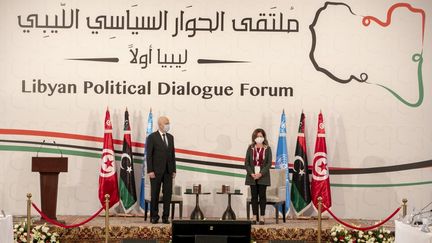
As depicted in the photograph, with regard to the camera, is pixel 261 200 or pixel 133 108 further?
pixel 133 108

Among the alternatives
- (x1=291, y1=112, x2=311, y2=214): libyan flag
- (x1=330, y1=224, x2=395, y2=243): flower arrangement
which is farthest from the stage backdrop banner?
(x1=330, y1=224, x2=395, y2=243): flower arrangement

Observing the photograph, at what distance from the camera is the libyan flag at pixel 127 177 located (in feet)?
39.4

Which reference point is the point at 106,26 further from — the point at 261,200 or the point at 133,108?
the point at 261,200

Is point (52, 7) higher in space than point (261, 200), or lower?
higher

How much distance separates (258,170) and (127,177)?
6.94 feet

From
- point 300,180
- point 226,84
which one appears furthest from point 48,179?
point 300,180

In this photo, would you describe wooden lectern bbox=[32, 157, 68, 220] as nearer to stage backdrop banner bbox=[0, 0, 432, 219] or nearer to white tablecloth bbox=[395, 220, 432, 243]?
stage backdrop banner bbox=[0, 0, 432, 219]

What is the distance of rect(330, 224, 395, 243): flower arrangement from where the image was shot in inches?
407

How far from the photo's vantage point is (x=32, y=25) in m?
12.3

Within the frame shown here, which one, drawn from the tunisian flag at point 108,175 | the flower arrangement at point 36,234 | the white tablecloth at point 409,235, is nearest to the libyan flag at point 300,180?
the tunisian flag at point 108,175

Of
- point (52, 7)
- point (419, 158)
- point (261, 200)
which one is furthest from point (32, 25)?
point (419, 158)

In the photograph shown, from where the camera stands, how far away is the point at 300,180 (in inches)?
477

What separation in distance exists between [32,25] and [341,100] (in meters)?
4.81

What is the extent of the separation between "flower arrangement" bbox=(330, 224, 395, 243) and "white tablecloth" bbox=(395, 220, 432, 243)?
264 centimetres
